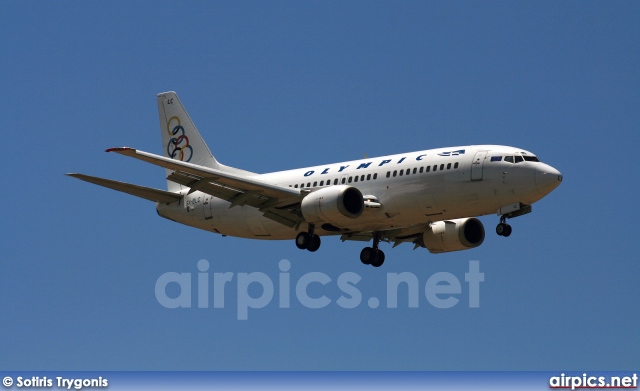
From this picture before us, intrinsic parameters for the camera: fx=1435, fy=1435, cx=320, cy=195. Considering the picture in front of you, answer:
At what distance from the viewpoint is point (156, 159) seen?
61.4 meters

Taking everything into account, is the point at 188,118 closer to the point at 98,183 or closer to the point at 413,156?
the point at 98,183

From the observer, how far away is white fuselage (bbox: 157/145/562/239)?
61.2 metres

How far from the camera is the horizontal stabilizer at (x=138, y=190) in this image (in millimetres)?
65094

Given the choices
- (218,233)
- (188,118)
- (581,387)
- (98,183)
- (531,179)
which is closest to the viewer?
(581,387)

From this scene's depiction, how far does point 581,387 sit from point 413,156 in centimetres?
1345

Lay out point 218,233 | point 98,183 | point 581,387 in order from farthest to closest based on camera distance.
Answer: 1. point 218,233
2. point 98,183
3. point 581,387

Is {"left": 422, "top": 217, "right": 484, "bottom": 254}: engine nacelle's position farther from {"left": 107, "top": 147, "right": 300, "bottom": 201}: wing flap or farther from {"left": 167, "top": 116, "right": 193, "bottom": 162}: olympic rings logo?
{"left": 167, "top": 116, "right": 193, "bottom": 162}: olympic rings logo

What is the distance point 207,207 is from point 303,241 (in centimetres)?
634

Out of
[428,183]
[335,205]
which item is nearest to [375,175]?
[335,205]

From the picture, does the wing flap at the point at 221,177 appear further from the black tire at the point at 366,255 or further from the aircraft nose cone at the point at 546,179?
the aircraft nose cone at the point at 546,179

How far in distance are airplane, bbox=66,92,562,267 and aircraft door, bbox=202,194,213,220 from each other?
1.9 inches

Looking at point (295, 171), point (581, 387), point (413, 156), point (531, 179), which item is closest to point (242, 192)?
point (295, 171)

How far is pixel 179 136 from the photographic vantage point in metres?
76.2

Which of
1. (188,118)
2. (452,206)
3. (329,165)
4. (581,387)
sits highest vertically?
(188,118)
